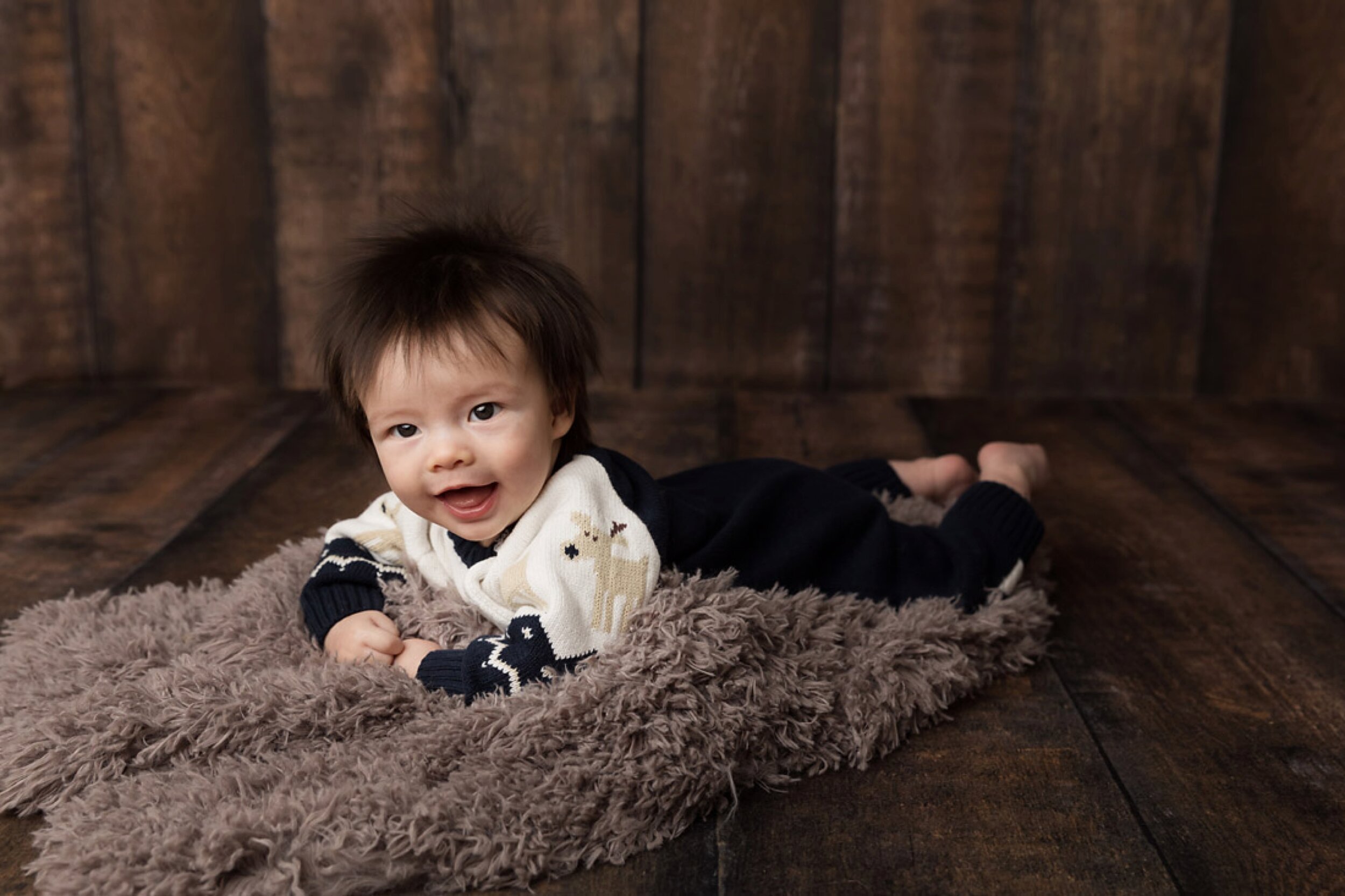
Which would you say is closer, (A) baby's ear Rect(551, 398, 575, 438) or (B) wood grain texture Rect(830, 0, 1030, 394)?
(A) baby's ear Rect(551, 398, 575, 438)

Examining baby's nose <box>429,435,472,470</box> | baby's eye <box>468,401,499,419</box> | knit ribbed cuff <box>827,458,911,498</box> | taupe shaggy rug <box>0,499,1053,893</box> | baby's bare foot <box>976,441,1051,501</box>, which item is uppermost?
baby's eye <box>468,401,499,419</box>

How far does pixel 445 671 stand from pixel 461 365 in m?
0.22

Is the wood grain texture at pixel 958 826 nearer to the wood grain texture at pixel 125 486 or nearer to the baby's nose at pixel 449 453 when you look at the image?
the baby's nose at pixel 449 453

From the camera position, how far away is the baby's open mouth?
96 centimetres

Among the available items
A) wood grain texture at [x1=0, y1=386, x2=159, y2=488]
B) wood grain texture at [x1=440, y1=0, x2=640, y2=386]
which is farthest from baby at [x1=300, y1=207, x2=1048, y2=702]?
wood grain texture at [x1=440, y1=0, x2=640, y2=386]

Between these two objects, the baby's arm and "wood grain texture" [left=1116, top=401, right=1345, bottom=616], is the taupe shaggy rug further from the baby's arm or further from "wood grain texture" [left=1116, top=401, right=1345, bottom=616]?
"wood grain texture" [left=1116, top=401, right=1345, bottom=616]

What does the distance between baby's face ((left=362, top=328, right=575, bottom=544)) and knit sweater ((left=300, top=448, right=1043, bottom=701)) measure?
35 mm

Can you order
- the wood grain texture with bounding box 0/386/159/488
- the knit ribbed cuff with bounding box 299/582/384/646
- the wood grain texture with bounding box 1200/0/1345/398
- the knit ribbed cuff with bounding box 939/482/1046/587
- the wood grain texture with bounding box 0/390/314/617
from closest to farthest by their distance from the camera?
the knit ribbed cuff with bounding box 299/582/384/646 → the knit ribbed cuff with bounding box 939/482/1046/587 → the wood grain texture with bounding box 0/390/314/617 → the wood grain texture with bounding box 0/386/159/488 → the wood grain texture with bounding box 1200/0/1345/398

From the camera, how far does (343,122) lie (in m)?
2.03

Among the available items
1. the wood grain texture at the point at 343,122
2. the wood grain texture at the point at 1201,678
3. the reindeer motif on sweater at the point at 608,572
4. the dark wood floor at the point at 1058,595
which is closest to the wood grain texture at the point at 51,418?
the dark wood floor at the point at 1058,595

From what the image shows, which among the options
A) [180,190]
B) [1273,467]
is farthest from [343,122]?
[1273,467]

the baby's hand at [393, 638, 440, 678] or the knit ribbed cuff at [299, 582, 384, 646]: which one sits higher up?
the knit ribbed cuff at [299, 582, 384, 646]

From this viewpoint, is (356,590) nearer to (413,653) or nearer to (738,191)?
(413,653)

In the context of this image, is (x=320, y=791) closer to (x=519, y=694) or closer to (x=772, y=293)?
(x=519, y=694)
